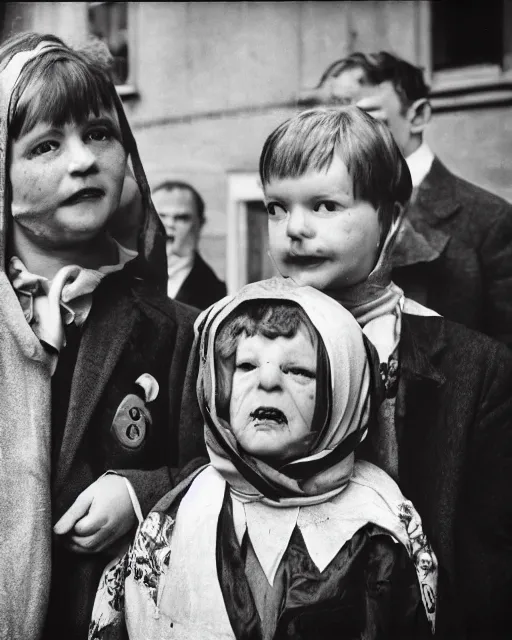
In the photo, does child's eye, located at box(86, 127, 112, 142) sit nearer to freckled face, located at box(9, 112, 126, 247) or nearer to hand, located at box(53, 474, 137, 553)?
freckled face, located at box(9, 112, 126, 247)

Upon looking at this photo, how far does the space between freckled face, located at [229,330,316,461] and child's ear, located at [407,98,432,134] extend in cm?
72

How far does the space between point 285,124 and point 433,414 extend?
27.7 inches

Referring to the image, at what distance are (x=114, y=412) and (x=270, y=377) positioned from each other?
41cm

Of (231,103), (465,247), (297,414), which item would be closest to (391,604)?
(297,414)

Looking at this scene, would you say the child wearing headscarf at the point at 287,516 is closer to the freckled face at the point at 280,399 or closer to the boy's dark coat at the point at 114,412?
the freckled face at the point at 280,399

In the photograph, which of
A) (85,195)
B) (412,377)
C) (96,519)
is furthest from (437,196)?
(96,519)

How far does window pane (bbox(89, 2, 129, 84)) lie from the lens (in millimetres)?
2742

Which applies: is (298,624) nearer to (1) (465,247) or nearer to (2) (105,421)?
(2) (105,421)

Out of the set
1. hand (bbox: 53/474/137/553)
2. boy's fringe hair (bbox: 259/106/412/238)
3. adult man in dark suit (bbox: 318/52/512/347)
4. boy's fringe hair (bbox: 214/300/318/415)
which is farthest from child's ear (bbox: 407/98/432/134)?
hand (bbox: 53/474/137/553)

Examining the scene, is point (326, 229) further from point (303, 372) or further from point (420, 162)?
point (420, 162)

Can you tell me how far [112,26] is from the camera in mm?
2758

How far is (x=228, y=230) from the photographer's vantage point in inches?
105

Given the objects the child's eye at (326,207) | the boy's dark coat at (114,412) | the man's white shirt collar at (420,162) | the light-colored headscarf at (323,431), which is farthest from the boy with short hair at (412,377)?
the boy's dark coat at (114,412)

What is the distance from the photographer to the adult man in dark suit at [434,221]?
2.47m
